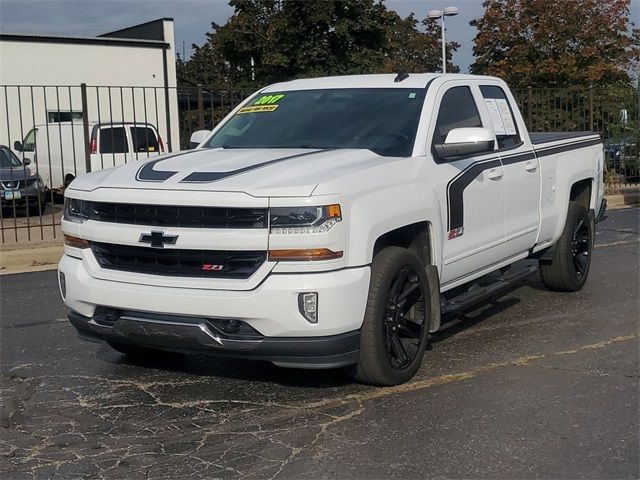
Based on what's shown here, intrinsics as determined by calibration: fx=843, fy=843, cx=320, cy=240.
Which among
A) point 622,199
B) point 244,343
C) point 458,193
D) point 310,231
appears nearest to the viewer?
point 310,231

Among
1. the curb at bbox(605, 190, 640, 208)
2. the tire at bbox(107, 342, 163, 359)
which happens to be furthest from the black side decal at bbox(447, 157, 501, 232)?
the curb at bbox(605, 190, 640, 208)

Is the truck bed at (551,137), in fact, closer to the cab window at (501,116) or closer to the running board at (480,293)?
the cab window at (501,116)

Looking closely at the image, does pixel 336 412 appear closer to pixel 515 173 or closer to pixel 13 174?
pixel 515 173

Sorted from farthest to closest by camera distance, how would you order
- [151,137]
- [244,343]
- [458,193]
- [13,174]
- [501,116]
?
[151,137] → [13,174] → [501,116] → [458,193] → [244,343]

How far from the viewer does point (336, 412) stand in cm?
459

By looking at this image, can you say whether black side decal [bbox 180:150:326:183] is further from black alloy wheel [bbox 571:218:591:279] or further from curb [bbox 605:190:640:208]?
curb [bbox 605:190:640:208]

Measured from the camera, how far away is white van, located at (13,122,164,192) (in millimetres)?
16047

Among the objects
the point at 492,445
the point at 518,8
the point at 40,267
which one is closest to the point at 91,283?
the point at 492,445

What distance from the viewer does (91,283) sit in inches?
189

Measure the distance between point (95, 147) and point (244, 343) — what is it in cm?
1290

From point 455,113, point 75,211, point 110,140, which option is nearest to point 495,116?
point 455,113

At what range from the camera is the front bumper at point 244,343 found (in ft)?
14.5

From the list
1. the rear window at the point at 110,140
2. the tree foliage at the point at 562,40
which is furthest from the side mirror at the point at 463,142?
the tree foliage at the point at 562,40

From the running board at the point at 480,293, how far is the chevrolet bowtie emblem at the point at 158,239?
6.27 ft
